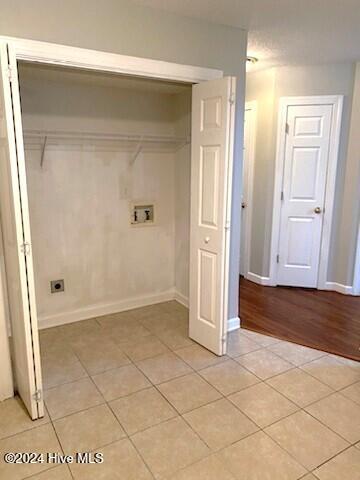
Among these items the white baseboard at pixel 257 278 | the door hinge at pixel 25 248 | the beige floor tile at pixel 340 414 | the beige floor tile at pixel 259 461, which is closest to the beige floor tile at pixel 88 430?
the beige floor tile at pixel 259 461

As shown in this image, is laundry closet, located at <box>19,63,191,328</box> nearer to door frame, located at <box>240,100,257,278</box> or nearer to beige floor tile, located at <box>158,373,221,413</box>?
door frame, located at <box>240,100,257,278</box>

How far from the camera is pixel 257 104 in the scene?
4.36 m

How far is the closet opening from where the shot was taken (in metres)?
3.10

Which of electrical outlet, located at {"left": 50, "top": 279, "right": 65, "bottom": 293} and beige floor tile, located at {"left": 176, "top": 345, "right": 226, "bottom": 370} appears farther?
electrical outlet, located at {"left": 50, "top": 279, "right": 65, "bottom": 293}

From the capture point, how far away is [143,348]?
3.08 m

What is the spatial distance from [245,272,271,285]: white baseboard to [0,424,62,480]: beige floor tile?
121 inches

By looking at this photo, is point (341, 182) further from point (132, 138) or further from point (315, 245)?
point (132, 138)

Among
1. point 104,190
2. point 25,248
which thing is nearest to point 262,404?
point 25,248

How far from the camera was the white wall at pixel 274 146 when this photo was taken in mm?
3998

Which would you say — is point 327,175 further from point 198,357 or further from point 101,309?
Answer: point 101,309

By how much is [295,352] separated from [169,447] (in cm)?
143

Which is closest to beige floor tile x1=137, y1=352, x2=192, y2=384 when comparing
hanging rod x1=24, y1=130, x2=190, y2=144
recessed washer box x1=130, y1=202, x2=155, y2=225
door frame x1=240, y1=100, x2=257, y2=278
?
recessed washer box x1=130, y1=202, x2=155, y2=225

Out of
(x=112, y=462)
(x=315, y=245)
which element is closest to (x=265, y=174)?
(x=315, y=245)

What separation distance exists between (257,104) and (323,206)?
1424 millimetres
